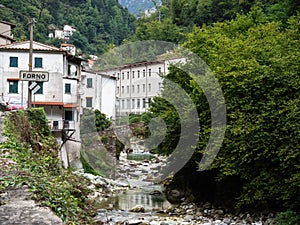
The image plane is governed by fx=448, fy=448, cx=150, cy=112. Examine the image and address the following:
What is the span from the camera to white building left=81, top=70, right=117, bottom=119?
53.9 m

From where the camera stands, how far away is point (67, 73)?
3716 centimetres

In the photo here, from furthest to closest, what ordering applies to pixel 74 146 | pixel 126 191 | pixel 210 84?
pixel 74 146 → pixel 126 191 → pixel 210 84

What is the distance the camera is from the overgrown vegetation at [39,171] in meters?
9.80

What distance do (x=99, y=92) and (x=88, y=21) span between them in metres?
81.5

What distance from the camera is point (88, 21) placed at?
132 meters

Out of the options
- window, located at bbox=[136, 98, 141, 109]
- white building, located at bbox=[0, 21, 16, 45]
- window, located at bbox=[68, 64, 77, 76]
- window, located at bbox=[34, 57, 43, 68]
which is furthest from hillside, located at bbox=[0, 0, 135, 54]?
window, located at bbox=[34, 57, 43, 68]

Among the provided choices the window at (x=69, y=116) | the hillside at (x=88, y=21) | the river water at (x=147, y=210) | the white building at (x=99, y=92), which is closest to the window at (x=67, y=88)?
the window at (x=69, y=116)

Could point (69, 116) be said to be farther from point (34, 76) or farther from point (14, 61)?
point (34, 76)

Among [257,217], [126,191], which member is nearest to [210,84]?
[257,217]

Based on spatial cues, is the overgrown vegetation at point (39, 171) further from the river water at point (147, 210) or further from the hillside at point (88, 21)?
the hillside at point (88, 21)

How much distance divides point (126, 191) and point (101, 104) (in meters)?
25.6

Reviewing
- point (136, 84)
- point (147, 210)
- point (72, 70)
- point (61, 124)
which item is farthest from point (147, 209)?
point (136, 84)

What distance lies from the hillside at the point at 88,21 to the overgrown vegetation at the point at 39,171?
82.0 metres

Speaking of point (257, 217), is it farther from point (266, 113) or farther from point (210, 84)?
point (210, 84)
